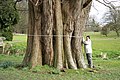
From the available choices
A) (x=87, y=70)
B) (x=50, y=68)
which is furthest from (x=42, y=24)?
(x=87, y=70)

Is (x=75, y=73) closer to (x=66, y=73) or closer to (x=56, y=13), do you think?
(x=66, y=73)

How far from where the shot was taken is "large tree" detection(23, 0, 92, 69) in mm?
11375

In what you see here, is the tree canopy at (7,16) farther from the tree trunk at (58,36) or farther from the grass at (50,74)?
the grass at (50,74)

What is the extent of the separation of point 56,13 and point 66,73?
8.69 feet

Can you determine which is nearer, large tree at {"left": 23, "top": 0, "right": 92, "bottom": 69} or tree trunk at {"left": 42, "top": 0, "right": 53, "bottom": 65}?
tree trunk at {"left": 42, "top": 0, "right": 53, "bottom": 65}

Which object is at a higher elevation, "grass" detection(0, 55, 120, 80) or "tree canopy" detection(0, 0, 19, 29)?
"tree canopy" detection(0, 0, 19, 29)

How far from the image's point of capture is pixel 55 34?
37.8ft

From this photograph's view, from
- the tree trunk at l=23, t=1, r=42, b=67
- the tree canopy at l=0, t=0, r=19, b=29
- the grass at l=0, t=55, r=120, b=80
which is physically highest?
the tree canopy at l=0, t=0, r=19, b=29

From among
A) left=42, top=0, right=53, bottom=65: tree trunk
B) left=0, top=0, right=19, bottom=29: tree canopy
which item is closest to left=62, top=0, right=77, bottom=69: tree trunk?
left=42, top=0, right=53, bottom=65: tree trunk

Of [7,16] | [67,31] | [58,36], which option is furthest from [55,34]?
[7,16]

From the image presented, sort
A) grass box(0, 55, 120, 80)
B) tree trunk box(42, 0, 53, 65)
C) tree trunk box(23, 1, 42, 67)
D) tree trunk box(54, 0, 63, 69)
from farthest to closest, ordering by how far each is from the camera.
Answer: tree trunk box(23, 1, 42, 67), tree trunk box(54, 0, 63, 69), tree trunk box(42, 0, 53, 65), grass box(0, 55, 120, 80)

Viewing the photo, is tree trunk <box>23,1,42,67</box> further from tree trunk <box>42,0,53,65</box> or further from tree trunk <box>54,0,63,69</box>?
tree trunk <box>54,0,63,69</box>

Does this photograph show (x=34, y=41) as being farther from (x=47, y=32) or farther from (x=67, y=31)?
(x=67, y=31)

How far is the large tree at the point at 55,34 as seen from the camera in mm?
11375
